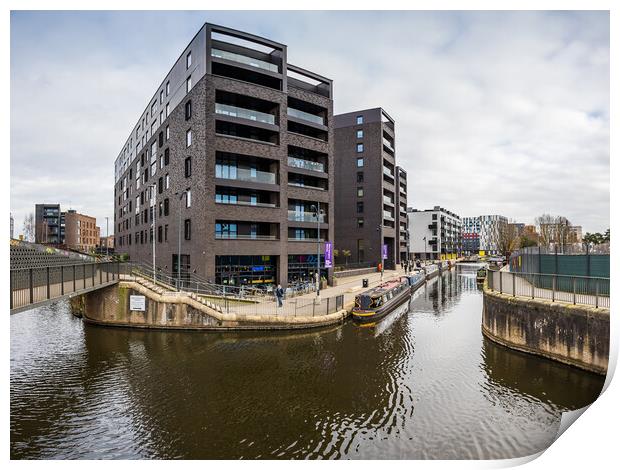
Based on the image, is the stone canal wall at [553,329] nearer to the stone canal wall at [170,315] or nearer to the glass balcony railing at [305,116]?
the stone canal wall at [170,315]

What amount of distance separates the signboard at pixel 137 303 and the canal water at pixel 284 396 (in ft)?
7.68

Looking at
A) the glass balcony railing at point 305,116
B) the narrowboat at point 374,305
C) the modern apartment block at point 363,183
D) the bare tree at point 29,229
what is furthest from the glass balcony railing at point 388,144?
the bare tree at point 29,229

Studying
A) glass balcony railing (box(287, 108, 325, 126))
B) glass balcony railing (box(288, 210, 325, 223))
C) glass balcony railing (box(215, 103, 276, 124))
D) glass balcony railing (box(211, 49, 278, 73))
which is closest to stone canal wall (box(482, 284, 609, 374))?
glass balcony railing (box(288, 210, 325, 223))

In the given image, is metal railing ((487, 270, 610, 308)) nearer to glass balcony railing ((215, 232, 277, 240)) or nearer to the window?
glass balcony railing ((215, 232, 277, 240))

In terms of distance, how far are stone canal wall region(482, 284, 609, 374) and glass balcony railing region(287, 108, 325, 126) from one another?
88.2 feet

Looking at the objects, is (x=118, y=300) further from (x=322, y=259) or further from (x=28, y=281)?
(x=322, y=259)

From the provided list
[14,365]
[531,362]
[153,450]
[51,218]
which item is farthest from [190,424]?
[51,218]

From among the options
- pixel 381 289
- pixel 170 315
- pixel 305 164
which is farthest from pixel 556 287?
pixel 305 164

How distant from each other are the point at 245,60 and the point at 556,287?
30.7 metres

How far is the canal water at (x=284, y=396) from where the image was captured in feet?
34.2

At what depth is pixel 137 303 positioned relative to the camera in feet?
80.5

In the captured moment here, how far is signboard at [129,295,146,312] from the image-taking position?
80.3 feet

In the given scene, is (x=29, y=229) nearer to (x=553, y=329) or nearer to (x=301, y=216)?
(x=301, y=216)

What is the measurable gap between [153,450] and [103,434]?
2228 mm
